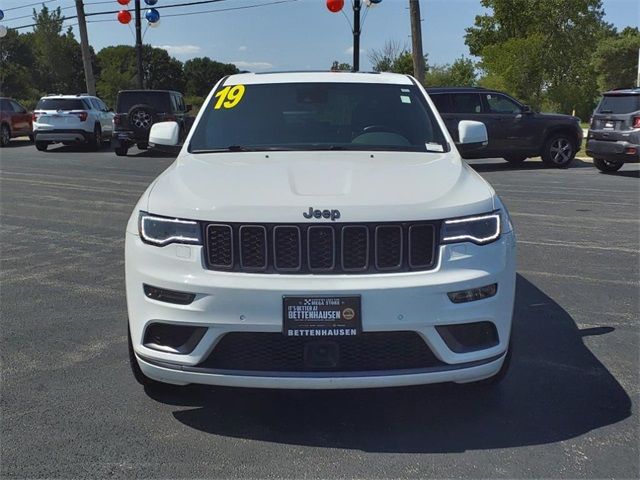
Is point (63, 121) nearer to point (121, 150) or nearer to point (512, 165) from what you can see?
point (121, 150)

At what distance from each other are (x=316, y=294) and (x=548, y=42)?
40896 mm

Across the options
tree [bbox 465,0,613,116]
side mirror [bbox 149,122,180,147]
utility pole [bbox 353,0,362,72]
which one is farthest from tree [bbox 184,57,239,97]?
side mirror [bbox 149,122,180,147]

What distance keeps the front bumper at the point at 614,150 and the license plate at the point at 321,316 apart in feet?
37.9

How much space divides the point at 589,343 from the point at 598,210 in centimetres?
575

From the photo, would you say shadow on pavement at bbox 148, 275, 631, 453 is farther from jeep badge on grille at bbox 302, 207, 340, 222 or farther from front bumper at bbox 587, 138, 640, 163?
front bumper at bbox 587, 138, 640, 163

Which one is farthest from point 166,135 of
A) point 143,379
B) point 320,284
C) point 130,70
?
point 130,70

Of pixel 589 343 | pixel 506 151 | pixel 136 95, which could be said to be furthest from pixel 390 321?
pixel 136 95

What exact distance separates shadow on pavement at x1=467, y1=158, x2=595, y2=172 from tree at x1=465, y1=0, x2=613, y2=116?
16767 mm

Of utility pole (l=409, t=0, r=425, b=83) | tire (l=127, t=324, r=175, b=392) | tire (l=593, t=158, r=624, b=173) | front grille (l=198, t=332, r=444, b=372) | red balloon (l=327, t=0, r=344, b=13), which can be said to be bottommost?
tire (l=593, t=158, r=624, b=173)

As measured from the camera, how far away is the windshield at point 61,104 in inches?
795

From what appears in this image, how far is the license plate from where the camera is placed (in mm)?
2838

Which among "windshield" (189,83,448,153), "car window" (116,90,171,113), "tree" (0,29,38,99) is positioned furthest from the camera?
"tree" (0,29,38,99)

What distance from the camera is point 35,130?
20250mm

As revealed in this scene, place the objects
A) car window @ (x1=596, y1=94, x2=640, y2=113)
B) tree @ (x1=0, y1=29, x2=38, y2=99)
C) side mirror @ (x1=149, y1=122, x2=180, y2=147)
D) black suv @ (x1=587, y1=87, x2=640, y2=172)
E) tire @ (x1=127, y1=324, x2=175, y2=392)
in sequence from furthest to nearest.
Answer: tree @ (x1=0, y1=29, x2=38, y2=99), car window @ (x1=596, y1=94, x2=640, y2=113), black suv @ (x1=587, y1=87, x2=640, y2=172), side mirror @ (x1=149, y1=122, x2=180, y2=147), tire @ (x1=127, y1=324, x2=175, y2=392)
